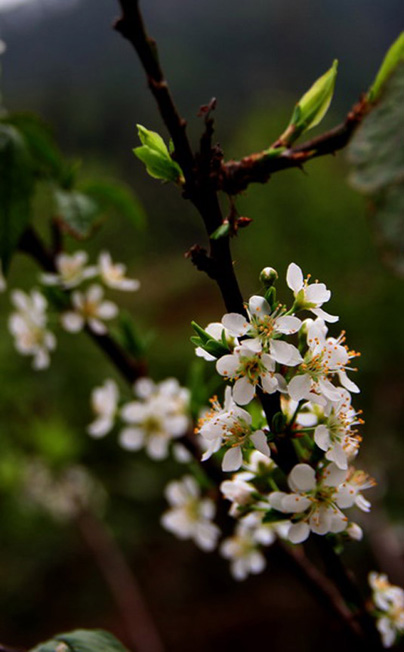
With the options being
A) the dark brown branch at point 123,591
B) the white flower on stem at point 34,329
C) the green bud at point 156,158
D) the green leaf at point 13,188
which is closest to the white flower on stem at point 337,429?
the green bud at point 156,158

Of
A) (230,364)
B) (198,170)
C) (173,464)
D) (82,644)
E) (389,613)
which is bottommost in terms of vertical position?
(389,613)

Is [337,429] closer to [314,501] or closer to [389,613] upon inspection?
[314,501]

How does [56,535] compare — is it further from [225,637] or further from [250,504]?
[250,504]

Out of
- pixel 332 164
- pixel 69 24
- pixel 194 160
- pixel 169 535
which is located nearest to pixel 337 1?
pixel 69 24

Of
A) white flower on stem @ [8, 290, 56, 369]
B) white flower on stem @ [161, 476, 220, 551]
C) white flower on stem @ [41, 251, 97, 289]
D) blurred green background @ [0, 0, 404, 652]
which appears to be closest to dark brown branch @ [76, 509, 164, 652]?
blurred green background @ [0, 0, 404, 652]

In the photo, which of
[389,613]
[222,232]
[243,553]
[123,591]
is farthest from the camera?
[123,591]

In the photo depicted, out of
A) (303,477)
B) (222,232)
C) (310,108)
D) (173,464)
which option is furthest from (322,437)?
(173,464)
